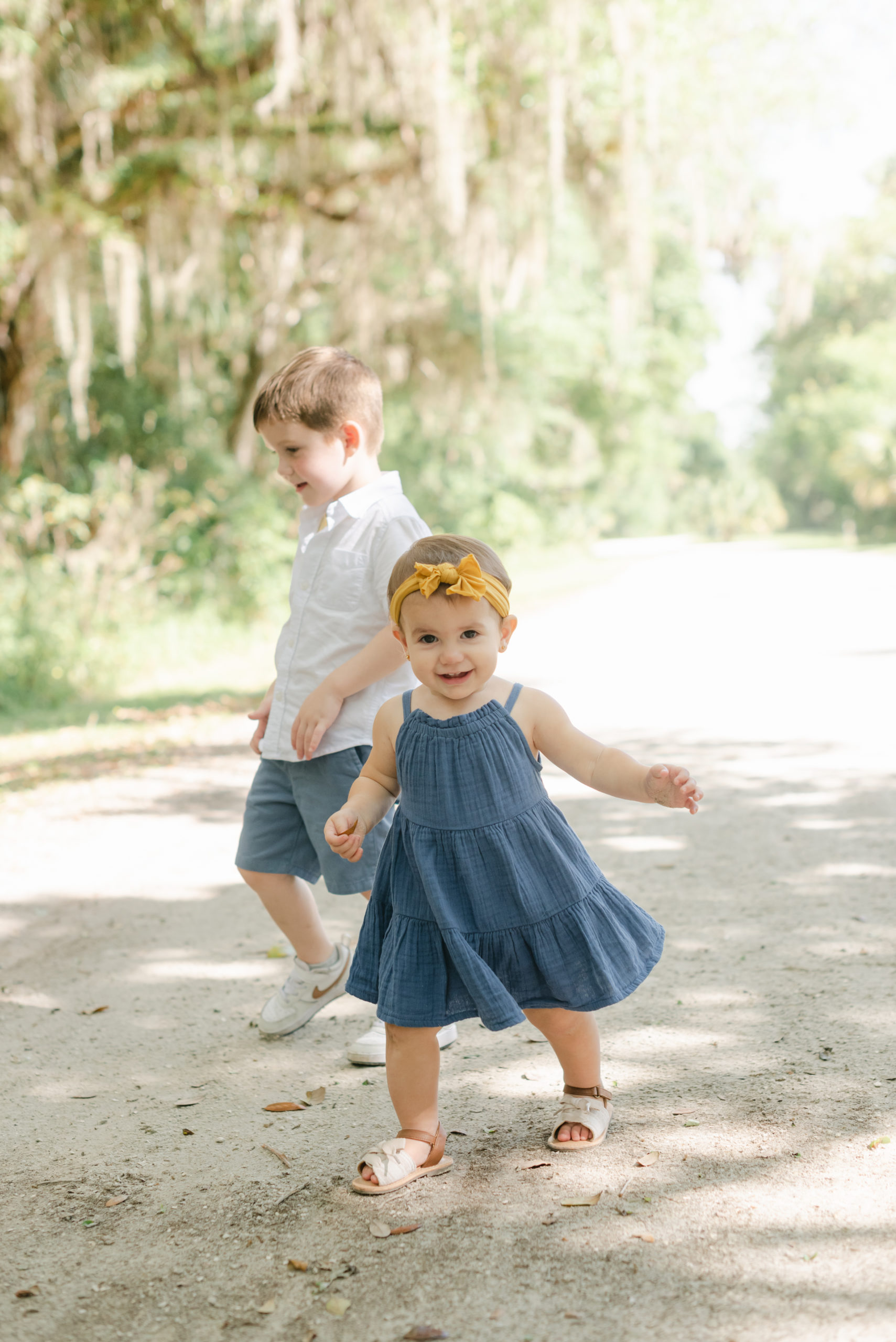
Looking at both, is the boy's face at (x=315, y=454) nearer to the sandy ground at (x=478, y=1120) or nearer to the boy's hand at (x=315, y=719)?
the boy's hand at (x=315, y=719)

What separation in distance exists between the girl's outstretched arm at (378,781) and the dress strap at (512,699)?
0.79ft

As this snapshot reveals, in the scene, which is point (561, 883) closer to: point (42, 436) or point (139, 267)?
point (139, 267)

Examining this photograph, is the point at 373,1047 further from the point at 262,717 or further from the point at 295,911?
the point at 262,717

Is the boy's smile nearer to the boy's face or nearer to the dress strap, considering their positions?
the boy's face

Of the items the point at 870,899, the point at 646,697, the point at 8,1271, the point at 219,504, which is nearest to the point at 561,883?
the point at 8,1271

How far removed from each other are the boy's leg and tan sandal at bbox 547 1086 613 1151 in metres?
0.92

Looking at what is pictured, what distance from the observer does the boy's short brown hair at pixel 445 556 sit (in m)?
2.59

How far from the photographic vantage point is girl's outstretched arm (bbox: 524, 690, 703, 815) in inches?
98.3

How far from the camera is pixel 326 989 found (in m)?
3.46

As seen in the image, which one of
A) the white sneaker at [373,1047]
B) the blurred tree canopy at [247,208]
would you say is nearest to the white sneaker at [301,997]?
the white sneaker at [373,1047]

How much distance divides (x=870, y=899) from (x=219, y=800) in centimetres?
367

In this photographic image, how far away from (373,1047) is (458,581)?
1426 mm

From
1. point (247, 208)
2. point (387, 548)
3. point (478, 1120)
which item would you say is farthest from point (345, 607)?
point (247, 208)

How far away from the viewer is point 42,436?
15.7 meters
